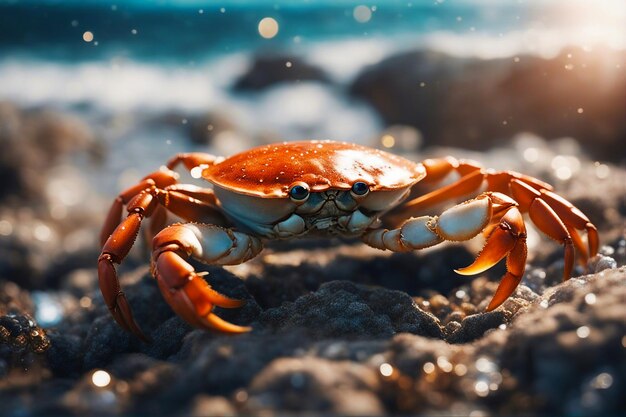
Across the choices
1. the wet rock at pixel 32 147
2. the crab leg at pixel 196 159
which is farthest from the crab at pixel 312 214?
the wet rock at pixel 32 147

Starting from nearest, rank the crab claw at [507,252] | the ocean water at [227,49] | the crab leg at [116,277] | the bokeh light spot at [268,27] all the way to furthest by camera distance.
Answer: the crab claw at [507,252] < the crab leg at [116,277] < the ocean water at [227,49] < the bokeh light spot at [268,27]

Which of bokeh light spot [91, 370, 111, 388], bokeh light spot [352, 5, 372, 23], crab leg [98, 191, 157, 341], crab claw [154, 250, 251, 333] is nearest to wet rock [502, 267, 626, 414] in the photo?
crab claw [154, 250, 251, 333]

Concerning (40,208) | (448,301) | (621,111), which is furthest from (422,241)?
(40,208)

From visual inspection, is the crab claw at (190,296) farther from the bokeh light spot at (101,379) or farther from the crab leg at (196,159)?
the crab leg at (196,159)

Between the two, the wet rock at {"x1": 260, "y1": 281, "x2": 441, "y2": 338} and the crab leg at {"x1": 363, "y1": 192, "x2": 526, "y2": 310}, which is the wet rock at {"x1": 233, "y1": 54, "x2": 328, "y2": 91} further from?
the wet rock at {"x1": 260, "y1": 281, "x2": 441, "y2": 338}

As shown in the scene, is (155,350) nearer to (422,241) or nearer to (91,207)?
(422,241)

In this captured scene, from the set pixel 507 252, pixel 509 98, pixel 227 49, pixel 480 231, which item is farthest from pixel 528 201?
pixel 227 49
